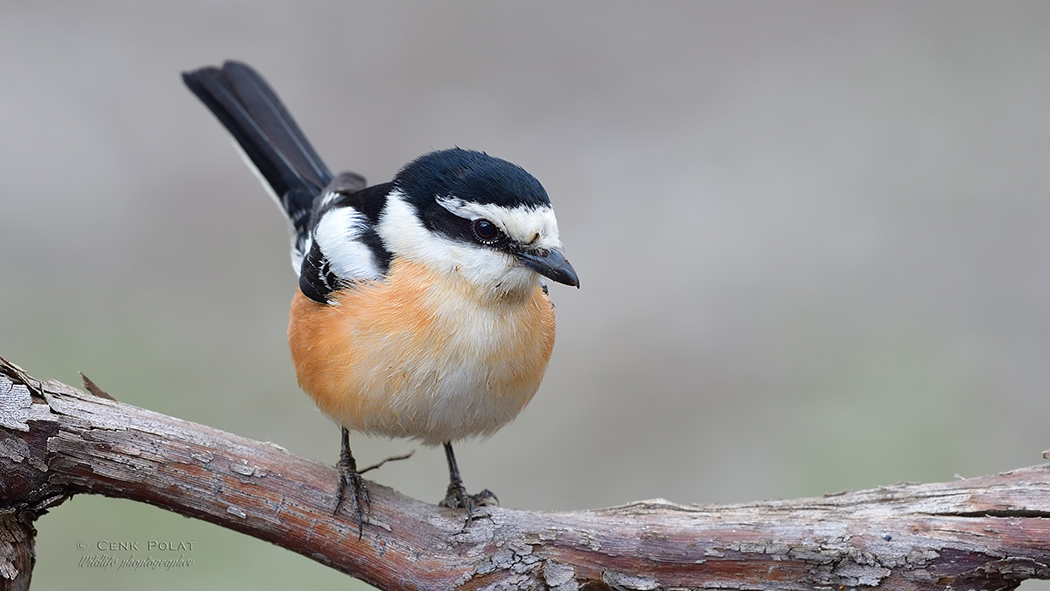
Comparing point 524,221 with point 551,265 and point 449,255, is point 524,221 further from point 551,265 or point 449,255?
point 449,255

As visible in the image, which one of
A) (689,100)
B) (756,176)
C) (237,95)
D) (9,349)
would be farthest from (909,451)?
(9,349)

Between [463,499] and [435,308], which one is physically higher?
[435,308]

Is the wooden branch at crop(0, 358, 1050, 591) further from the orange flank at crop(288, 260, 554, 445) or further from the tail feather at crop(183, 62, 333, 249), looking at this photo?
the tail feather at crop(183, 62, 333, 249)

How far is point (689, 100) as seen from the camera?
9.23 m

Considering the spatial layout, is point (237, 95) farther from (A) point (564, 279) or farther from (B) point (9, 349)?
(B) point (9, 349)

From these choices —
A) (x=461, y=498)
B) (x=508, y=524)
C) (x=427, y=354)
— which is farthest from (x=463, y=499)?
Answer: (x=427, y=354)

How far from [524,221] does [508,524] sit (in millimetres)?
1079

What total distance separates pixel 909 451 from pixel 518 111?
14.8 feet

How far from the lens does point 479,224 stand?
10.7ft

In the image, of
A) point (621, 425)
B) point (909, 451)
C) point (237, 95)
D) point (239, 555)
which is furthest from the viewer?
point (621, 425)

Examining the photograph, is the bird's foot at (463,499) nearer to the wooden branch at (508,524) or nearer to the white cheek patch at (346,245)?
the wooden branch at (508,524)

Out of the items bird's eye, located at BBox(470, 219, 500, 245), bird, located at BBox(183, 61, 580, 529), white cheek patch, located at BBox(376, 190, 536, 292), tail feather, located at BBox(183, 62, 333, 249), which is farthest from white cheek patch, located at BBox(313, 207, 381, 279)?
tail feather, located at BBox(183, 62, 333, 249)

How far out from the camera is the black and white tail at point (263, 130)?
480cm

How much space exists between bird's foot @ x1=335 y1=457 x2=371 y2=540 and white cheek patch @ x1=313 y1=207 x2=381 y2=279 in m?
0.72
